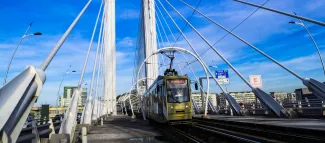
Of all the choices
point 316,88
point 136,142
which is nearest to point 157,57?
point 316,88

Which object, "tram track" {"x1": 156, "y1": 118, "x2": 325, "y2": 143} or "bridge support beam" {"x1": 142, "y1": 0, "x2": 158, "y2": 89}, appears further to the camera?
"bridge support beam" {"x1": 142, "y1": 0, "x2": 158, "y2": 89}

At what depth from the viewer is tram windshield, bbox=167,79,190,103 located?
17625 mm

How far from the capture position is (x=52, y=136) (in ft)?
30.5

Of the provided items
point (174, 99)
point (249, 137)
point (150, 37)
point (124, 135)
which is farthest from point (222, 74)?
point (249, 137)

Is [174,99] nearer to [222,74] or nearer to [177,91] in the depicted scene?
[177,91]

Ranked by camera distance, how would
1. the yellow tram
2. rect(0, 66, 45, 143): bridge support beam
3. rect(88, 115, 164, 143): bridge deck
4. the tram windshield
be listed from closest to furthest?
rect(0, 66, 45, 143): bridge support beam
rect(88, 115, 164, 143): bridge deck
the yellow tram
the tram windshield

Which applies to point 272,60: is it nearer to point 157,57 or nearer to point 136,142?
point 136,142

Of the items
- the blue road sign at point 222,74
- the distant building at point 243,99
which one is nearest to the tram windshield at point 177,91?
the distant building at point 243,99

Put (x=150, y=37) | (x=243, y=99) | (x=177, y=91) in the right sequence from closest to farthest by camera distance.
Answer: (x=177, y=91) < (x=150, y=37) < (x=243, y=99)

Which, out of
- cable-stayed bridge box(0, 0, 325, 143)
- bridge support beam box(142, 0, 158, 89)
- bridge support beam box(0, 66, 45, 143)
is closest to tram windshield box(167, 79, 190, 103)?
cable-stayed bridge box(0, 0, 325, 143)

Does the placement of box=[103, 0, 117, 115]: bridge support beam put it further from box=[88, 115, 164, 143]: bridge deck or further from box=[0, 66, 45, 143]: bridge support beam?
box=[0, 66, 45, 143]: bridge support beam

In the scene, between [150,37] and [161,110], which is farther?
[150,37]

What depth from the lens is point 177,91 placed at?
17906 mm

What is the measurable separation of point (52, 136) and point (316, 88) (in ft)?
47.8
